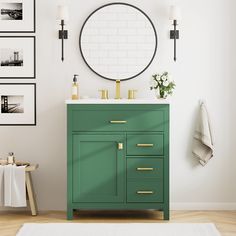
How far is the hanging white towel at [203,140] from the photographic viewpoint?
5340 millimetres

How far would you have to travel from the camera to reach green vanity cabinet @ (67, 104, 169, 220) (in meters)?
4.94

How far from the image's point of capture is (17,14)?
538 centimetres

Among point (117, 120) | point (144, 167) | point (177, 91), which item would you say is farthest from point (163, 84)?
point (144, 167)


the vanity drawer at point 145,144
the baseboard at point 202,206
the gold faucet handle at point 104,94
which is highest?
the gold faucet handle at point 104,94

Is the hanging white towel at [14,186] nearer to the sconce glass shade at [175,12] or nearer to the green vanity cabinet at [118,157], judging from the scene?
the green vanity cabinet at [118,157]

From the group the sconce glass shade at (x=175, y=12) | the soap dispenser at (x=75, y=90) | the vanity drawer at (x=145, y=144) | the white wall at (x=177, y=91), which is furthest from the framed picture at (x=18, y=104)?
the sconce glass shade at (x=175, y=12)

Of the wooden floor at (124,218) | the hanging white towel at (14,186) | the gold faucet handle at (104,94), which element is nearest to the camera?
the wooden floor at (124,218)

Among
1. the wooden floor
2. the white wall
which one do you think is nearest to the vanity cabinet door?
the wooden floor

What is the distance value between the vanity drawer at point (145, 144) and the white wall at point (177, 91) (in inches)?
20.5

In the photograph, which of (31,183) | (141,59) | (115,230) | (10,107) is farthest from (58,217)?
(141,59)

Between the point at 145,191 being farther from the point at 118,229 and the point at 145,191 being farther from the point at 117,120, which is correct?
the point at 117,120

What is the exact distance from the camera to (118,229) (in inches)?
182

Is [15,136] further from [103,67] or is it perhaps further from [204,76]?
[204,76]

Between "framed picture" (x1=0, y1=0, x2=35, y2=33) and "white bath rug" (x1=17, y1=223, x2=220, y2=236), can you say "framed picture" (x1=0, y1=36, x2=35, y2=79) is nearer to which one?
"framed picture" (x1=0, y1=0, x2=35, y2=33)
